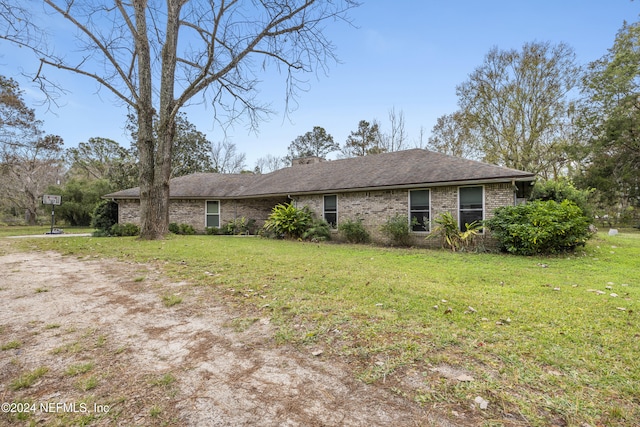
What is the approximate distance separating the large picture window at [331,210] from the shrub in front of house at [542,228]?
6.80 metres

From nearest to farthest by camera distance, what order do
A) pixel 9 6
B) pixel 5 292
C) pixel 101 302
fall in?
pixel 101 302 → pixel 5 292 → pixel 9 6

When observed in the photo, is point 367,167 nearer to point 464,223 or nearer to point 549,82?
point 464,223

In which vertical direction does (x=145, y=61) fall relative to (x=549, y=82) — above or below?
below

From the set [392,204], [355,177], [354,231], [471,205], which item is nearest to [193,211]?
[355,177]

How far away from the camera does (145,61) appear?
40.6 ft

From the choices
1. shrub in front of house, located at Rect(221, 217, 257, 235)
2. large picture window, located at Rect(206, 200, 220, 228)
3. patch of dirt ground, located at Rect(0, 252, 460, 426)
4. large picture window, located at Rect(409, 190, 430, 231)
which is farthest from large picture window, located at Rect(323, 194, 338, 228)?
patch of dirt ground, located at Rect(0, 252, 460, 426)

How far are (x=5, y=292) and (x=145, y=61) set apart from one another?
11.0 meters

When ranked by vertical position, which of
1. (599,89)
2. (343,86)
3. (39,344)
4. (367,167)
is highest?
(599,89)

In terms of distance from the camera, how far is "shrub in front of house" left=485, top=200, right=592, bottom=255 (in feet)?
28.0

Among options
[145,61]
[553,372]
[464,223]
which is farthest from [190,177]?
[553,372]

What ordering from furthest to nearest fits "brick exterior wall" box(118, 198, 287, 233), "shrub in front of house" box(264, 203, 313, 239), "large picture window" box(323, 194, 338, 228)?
1. "brick exterior wall" box(118, 198, 287, 233)
2. "large picture window" box(323, 194, 338, 228)
3. "shrub in front of house" box(264, 203, 313, 239)

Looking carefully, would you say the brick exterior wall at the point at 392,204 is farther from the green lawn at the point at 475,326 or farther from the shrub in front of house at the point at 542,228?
the green lawn at the point at 475,326

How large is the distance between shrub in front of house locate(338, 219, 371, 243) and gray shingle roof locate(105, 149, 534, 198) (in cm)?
152

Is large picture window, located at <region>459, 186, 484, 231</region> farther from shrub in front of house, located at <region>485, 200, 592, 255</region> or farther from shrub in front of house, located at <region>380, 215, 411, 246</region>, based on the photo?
shrub in front of house, located at <region>380, 215, 411, 246</region>
